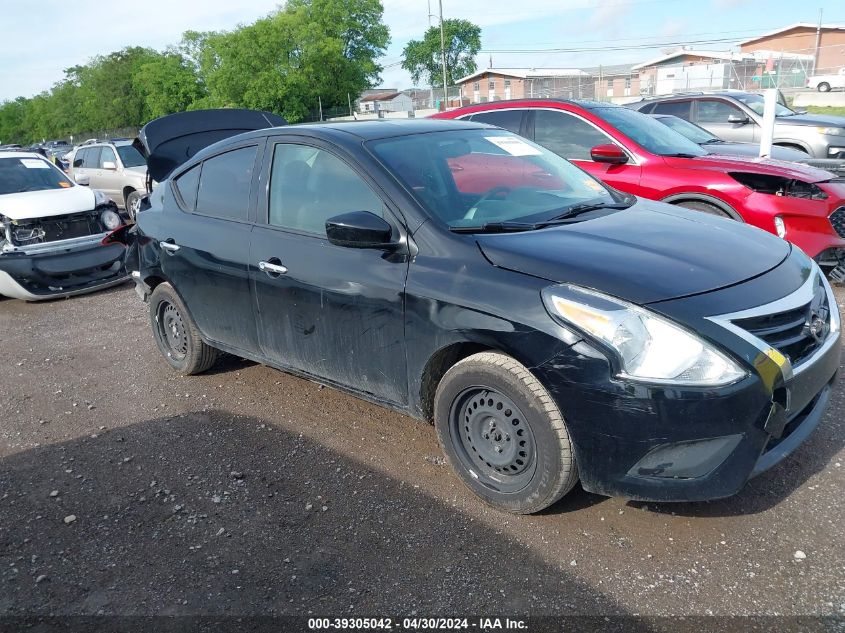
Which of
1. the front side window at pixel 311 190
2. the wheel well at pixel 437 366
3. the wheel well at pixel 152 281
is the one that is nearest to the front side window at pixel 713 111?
the front side window at pixel 311 190

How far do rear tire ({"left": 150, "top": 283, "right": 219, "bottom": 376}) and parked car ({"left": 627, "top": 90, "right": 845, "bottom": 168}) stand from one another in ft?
28.8

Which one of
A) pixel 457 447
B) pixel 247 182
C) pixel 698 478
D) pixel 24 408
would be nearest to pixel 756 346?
pixel 698 478

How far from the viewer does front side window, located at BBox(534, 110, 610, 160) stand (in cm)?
668

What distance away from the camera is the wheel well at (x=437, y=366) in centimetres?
309

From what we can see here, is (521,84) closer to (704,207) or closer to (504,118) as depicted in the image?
(504,118)

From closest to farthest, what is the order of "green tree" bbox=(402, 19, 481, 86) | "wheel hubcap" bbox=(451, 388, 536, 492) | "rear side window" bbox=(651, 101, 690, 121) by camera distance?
"wheel hubcap" bbox=(451, 388, 536, 492) → "rear side window" bbox=(651, 101, 690, 121) → "green tree" bbox=(402, 19, 481, 86)

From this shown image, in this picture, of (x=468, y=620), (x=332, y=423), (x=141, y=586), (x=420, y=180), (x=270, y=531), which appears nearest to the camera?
(x=468, y=620)

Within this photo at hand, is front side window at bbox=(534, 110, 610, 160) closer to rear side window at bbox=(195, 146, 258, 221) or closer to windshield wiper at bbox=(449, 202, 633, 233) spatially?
windshield wiper at bbox=(449, 202, 633, 233)

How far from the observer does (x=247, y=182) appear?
13.7ft

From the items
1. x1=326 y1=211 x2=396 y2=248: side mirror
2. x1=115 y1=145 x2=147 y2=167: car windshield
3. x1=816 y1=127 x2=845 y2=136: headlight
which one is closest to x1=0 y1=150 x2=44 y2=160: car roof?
x1=115 y1=145 x2=147 y2=167: car windshield

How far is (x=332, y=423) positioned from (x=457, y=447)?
1.19m

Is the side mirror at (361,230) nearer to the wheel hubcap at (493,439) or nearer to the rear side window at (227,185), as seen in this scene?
the wheel hubcap at (493,439)

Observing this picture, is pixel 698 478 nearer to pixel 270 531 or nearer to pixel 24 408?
pixel 270 531

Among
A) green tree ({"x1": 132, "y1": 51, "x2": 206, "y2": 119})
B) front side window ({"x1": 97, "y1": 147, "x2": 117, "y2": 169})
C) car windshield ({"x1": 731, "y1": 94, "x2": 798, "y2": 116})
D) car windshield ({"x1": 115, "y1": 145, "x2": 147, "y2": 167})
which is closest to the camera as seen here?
car windshield ({"x1": 731, "y1": 94, "x2": 798, "y2": 116})
